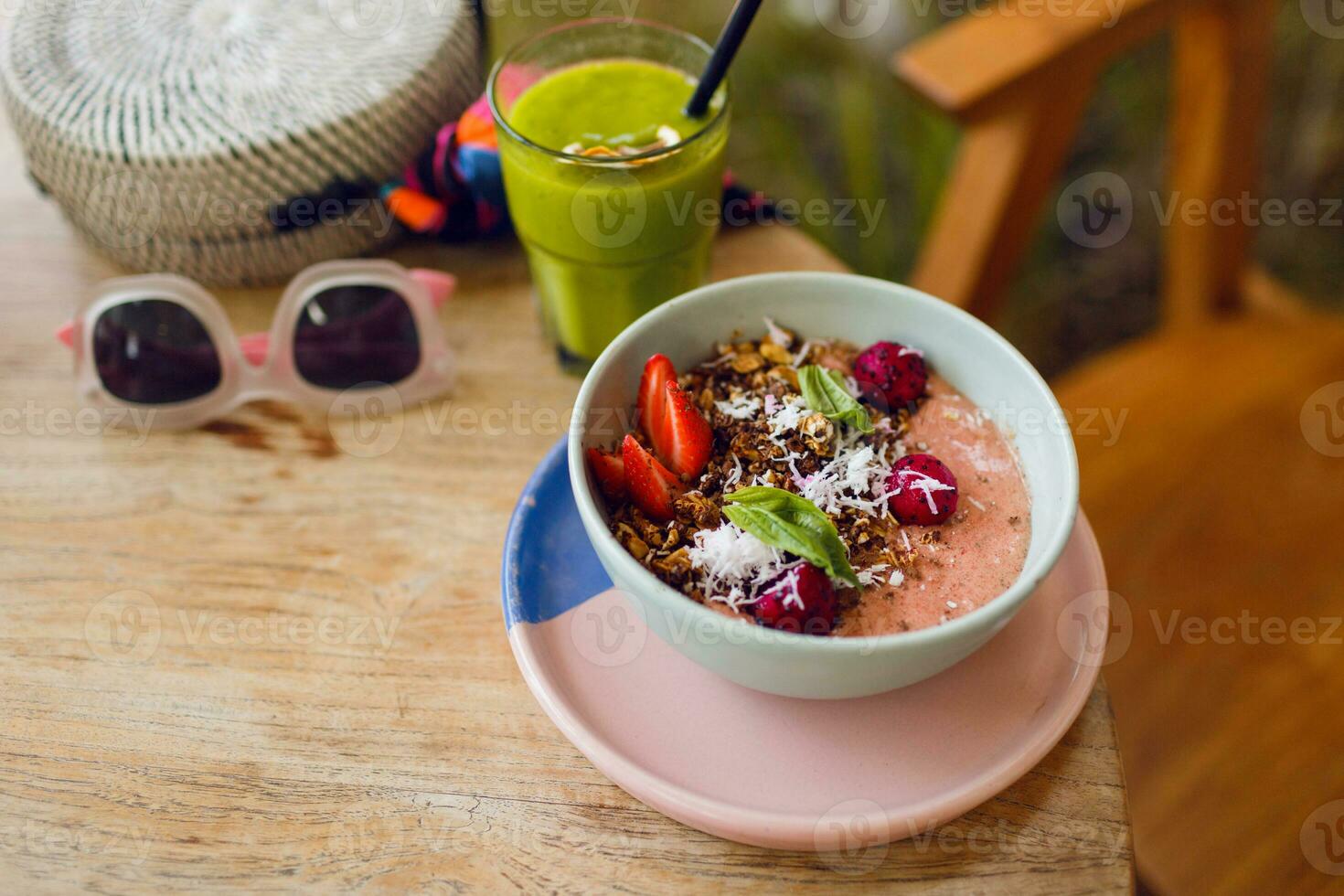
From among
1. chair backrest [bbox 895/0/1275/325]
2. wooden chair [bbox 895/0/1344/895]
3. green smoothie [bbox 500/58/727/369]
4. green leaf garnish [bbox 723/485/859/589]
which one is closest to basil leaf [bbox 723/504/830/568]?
green leaf garnish [bbox 723/485/859/589]

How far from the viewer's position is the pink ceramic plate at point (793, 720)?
34.9 inches

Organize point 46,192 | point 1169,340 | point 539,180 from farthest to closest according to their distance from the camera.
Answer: point 1169,340 < point 46,192 < point 539,180

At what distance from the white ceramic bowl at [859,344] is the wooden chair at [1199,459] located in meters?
0.51

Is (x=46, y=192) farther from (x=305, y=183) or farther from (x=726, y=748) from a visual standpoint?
(x=726, y=748)

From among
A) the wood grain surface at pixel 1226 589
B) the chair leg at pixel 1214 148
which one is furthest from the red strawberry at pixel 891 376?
the chair leg at pixel 1214 148

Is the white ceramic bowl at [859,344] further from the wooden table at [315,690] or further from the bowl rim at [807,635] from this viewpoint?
the wooden table at [315,690]

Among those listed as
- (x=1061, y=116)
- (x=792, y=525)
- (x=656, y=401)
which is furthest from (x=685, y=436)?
(x=1061, y=116)

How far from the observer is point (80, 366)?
4.13ft

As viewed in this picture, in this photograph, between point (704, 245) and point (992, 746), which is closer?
point (992, 746)

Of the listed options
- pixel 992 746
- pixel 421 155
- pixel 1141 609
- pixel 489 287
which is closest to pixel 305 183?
pixel 421 155

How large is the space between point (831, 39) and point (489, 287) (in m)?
1.53

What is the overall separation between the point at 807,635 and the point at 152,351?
0.92m

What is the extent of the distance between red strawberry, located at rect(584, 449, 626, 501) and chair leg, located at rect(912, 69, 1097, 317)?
93 cm

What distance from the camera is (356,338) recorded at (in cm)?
131
